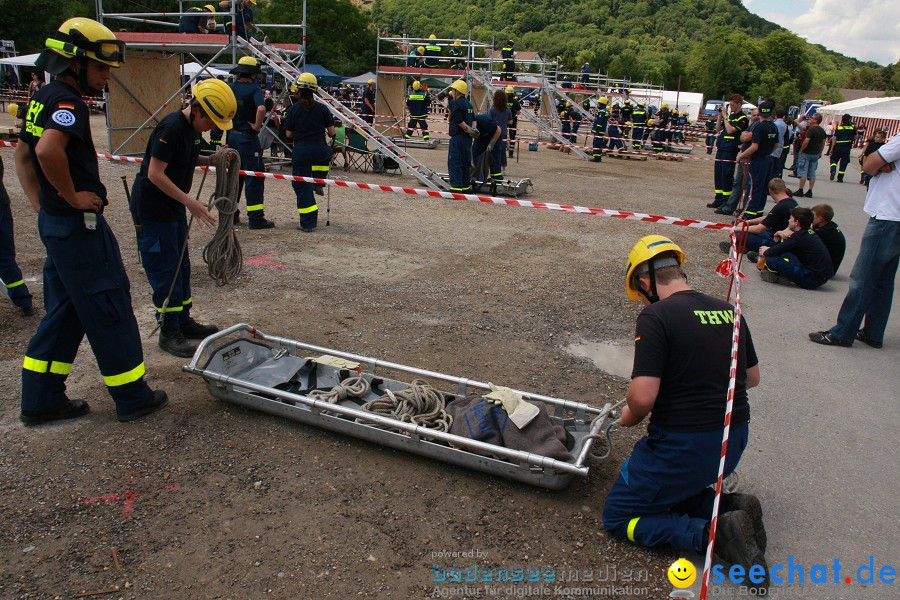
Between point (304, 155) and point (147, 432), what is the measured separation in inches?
219

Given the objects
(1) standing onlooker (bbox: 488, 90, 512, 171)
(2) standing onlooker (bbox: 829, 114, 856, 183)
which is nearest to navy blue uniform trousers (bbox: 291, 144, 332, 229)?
(1) standing onlooker (bbox: 488, 90, 512, 171)

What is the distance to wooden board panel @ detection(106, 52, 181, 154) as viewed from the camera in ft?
40.9

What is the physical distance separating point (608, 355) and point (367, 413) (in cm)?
245

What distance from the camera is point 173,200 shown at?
14.6ft

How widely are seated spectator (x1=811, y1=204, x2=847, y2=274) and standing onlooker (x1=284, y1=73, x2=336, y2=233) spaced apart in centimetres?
617

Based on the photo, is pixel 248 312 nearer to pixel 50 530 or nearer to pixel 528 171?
pixel 50 530

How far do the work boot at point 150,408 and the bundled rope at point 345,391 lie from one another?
0.97 metres

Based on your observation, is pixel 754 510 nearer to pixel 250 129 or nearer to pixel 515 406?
pixel 515 406

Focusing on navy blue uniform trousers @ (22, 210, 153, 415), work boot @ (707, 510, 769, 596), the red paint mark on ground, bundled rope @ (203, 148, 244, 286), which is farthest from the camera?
the red paint mark on ground

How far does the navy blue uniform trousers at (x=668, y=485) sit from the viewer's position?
108 inches

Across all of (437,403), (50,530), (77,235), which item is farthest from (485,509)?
(77,235)

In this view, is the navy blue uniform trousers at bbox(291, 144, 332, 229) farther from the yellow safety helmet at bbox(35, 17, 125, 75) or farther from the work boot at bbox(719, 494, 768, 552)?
the work boot at bbox(719, 494, 768, 552)

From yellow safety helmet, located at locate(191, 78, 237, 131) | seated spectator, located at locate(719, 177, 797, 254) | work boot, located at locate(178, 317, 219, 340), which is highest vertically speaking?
yellow safety helmet, located at locate(191, 78, 237, 131)

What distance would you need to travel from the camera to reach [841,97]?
71750 mm
